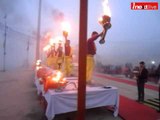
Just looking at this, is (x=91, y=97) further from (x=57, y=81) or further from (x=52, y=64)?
(x=52, y=64)

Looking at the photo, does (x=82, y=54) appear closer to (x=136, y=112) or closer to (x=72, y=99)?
(x=72, y=99)

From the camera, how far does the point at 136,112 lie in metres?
6.41

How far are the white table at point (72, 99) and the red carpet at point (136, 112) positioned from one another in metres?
0.41

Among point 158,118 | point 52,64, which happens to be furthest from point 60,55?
point 158,118

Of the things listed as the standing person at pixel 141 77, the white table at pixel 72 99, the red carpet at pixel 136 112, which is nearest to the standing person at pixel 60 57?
the red carpet at pixel 136 112

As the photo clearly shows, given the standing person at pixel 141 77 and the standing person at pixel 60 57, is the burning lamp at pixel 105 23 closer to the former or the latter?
the standing person at pixel 141 77

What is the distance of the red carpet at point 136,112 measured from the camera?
19.4ft

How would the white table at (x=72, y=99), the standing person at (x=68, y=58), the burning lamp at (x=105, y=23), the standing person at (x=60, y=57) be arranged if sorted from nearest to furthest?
the white table at (x=72, y=99) < the burning lamp at (x=105, y=23) < the standing person at (x=68, y=58) < the standing person at (x=60, y=57)

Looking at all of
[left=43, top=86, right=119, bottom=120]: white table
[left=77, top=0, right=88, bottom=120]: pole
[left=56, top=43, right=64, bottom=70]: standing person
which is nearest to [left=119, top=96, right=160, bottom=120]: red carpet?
[left=43, top=86, right=119, bottom=120]: white table

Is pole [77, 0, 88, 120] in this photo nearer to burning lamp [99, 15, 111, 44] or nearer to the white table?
the white table

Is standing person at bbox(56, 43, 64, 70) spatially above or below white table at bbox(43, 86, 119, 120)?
above

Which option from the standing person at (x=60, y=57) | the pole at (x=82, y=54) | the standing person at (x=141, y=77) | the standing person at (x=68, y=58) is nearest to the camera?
the pole at (x=82, y=54)

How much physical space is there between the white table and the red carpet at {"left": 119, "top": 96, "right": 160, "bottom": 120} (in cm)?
41

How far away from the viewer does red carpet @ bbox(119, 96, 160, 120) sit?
5.92 meters
